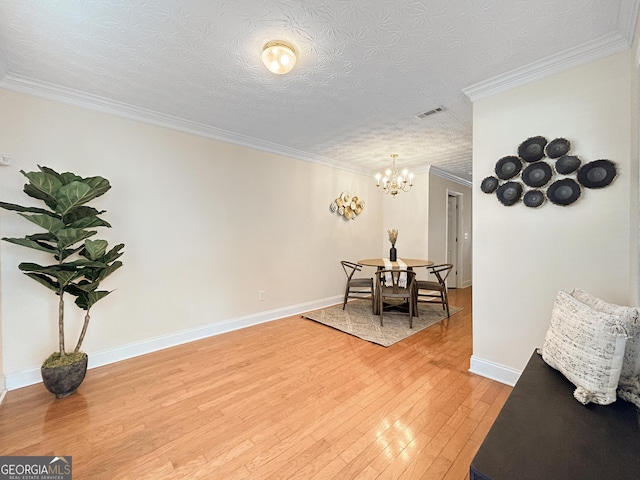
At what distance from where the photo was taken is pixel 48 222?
73.3 inches

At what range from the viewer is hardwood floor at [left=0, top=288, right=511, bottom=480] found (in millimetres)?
1395

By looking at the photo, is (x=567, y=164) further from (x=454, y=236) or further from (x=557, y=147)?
(x=454, y=236)

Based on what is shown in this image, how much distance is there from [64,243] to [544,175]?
11.6 ft

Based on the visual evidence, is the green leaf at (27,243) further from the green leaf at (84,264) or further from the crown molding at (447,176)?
the crown molding at (447,176)

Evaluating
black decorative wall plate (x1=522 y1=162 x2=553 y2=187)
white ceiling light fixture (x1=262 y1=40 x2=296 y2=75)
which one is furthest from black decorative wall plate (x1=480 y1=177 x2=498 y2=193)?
white ceiling light fixture (x1=262 y1=40 x2=296 y2=75)

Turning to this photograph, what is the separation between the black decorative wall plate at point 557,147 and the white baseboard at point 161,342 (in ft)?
10.9

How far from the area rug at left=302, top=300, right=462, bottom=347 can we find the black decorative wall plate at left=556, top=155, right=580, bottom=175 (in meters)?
2.12

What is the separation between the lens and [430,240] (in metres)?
4.91

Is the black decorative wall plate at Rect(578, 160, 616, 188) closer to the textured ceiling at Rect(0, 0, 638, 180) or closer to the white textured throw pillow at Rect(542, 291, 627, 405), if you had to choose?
the textured ceiling at Rect(0, 0, 638, 180)

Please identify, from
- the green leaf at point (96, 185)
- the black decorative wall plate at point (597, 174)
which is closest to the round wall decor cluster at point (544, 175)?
the black decorative wall plate at point (597, 174)

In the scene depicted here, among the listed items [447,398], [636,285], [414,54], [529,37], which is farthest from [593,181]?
[447,398]

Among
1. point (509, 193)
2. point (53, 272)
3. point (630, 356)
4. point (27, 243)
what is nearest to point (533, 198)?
point (509, 193)

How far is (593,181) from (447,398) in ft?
5.87

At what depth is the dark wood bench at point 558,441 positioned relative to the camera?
811mm
